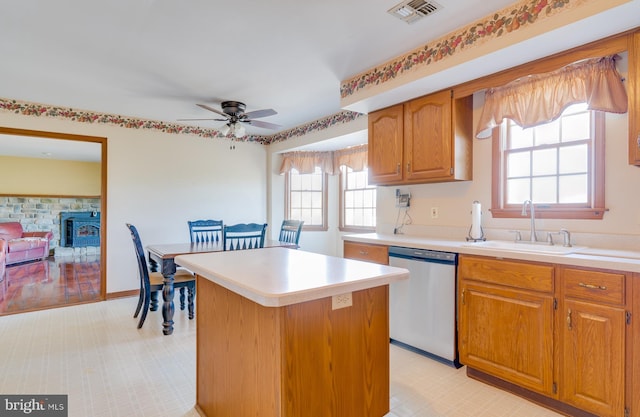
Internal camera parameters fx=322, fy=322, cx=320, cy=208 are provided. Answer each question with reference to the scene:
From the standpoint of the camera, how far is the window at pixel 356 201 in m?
4.75

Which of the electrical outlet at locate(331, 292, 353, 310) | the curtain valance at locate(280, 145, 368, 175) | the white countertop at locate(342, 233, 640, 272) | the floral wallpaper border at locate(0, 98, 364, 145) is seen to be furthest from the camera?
the curtain valance at locate(280, 145, 368, 175)

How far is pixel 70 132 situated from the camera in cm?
399

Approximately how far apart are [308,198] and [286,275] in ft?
13.5

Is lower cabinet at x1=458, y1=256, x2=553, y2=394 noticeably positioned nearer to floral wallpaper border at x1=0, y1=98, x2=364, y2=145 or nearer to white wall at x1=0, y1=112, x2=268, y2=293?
floral wallpaper border at x1=0, y1=98, x2=364, y2=145

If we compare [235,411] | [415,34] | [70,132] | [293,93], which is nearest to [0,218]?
[70,132]

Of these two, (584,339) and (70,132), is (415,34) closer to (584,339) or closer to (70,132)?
(584,339)

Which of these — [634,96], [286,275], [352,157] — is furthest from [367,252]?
[352,157]

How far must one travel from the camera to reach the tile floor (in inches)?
75.4

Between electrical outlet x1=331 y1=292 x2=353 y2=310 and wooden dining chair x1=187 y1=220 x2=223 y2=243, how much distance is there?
9.75ft

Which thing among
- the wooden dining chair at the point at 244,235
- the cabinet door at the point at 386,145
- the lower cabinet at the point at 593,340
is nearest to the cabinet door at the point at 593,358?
the lower cabinet at the point at 593,340

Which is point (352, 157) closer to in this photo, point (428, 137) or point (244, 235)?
point (428, 137)

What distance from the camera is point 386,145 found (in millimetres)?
3141

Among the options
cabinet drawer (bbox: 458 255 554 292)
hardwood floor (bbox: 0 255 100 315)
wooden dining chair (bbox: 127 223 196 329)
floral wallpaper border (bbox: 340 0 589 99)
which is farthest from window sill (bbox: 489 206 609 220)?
hardwood floor (bbox: 0 255 100 315)

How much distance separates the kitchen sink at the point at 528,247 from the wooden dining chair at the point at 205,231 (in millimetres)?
3047
